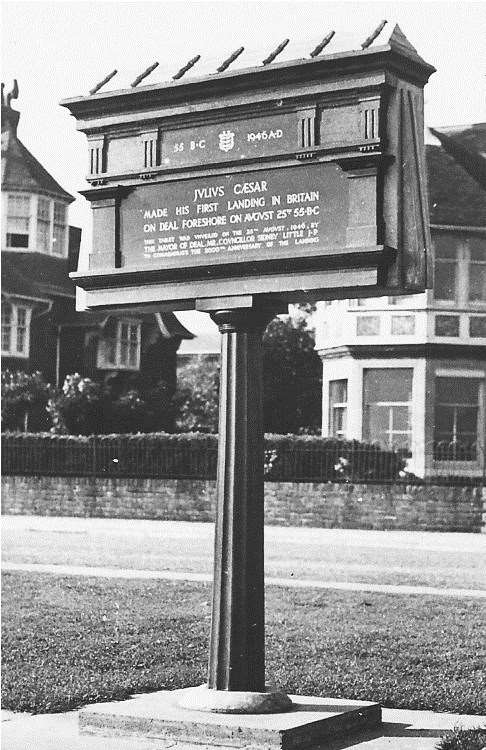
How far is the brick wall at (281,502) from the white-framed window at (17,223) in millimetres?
3624

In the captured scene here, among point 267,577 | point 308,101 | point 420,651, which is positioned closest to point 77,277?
point 308,101

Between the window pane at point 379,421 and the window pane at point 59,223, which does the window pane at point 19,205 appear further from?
the window pane at point 379,421

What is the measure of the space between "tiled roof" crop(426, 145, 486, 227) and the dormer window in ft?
23.1

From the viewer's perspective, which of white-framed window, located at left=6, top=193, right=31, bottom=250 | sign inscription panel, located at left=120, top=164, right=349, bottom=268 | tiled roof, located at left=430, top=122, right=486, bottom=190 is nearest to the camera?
sign inscription panel, located at left=120, top=164, right=349, bottom=268

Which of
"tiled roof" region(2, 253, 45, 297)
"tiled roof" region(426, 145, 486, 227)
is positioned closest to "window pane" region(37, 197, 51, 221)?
"tiled roof" region(2, 253, 45, 297)

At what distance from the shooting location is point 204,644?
9445 millimetres

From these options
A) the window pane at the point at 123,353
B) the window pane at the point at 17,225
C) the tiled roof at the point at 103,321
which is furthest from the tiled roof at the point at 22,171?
the window pane at the point at 123,353

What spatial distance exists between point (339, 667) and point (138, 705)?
2.38m

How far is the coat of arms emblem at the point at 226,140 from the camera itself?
6.50 m

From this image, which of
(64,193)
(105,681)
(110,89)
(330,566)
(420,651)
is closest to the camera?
(110,89)

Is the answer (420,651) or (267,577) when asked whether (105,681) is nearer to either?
(420,651)

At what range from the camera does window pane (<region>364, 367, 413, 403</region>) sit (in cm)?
1105

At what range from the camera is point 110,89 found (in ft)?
22.5

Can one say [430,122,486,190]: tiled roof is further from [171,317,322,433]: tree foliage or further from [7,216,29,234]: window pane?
[7,216,29,234]: window pane
